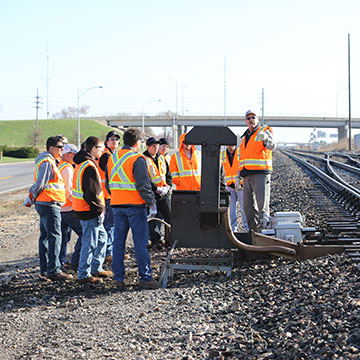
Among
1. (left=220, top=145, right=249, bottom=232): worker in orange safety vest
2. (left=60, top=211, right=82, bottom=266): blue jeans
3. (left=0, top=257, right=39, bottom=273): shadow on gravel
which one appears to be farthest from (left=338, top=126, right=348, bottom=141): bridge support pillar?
(left=60, top=211, right=82, bottom=266): blue jeans

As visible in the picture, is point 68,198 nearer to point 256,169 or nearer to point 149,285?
point 149,285

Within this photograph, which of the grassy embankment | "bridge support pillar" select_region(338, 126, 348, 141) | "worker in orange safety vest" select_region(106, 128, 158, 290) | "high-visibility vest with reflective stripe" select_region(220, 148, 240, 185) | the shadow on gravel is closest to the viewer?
"worker in orange safety vest" select_region(106, 128, 158, 290)

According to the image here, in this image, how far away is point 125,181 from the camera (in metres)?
7.18

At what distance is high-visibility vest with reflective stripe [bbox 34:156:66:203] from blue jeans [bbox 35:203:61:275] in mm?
126

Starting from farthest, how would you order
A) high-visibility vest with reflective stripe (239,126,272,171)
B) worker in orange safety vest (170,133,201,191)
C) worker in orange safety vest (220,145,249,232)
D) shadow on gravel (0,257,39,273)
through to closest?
worker in orange safety vest (220,145,249,232)
worker in orange safety vest (170,133,201,191)
shadow on gravel (0,257,39,273)
high-visibility vest with reflective stripe (239,126,272,171)

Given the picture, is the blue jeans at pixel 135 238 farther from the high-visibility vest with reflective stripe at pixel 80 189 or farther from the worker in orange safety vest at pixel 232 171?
the worker in orange safety vest at pixel 232 171

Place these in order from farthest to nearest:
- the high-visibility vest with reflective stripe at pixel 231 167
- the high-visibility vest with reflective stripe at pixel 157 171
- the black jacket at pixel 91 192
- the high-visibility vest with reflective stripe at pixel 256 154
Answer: the high-visibility vest with reflective stripe at pixel 231 167 → the high-visibility vest with reflective stripe at pixel 157 171 → the high-visibility vest with reflective stripe at pixel 256 154 → the black jacket at pixel 91 192

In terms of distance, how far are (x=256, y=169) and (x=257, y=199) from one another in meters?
0.48

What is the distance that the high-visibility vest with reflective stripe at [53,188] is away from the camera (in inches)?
309

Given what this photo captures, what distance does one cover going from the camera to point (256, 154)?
861 centimetres

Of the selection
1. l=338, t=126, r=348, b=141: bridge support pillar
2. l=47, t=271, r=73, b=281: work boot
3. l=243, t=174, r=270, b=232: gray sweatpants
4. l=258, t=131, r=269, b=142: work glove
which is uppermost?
l=338, t=126, r=348, b=141: bridge support pillar

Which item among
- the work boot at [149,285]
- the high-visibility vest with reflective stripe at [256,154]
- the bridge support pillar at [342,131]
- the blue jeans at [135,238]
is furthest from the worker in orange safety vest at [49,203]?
the bridge support pillar at [342,131]

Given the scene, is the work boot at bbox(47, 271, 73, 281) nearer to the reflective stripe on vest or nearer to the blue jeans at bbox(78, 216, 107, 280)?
the blue jeans at bbox(78, 216, 107, 280)

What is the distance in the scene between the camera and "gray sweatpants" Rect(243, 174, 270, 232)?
28.4ft
